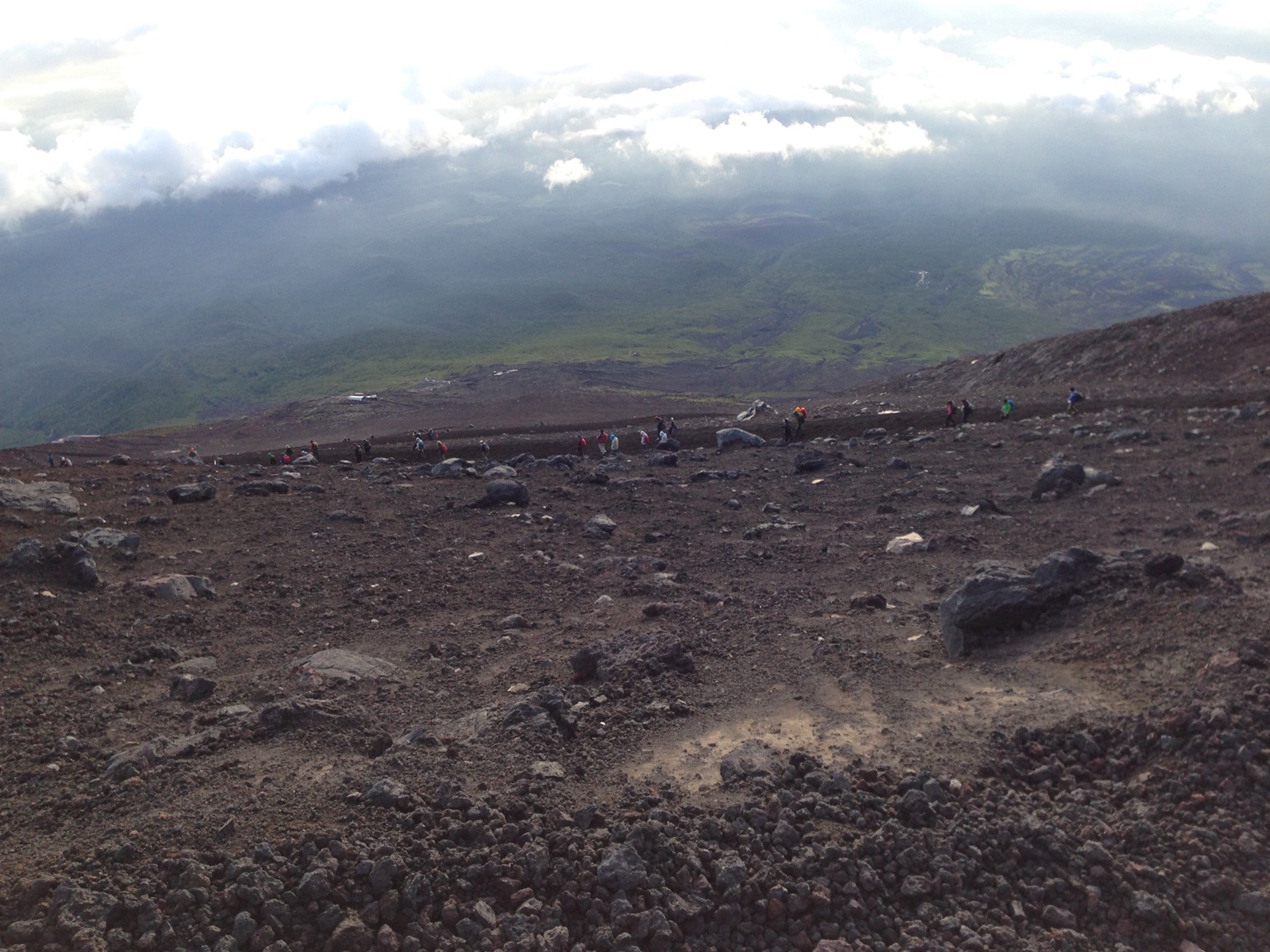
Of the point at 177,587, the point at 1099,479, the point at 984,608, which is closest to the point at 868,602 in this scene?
the point at 984,608

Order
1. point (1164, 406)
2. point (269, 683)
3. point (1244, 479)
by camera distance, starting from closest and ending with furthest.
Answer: point (269, 683)
point (1244, 479)
point (1164, 406)

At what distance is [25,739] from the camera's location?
33.8ft

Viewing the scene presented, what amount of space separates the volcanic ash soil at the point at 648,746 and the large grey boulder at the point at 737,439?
20.3 meters

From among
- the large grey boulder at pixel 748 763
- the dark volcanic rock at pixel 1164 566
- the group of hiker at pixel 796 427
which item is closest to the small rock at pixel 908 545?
the dark volcanic rock at pixel 1164 566

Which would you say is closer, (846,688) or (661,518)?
(846,688)

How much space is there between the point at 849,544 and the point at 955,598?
269 inches

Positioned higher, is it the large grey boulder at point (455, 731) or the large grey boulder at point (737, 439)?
the large grey boulder at point (455, 731)

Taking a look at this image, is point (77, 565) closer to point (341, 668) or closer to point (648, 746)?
point (341, 668)

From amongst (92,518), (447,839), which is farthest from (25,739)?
(92,518)

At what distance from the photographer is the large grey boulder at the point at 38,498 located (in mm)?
21906

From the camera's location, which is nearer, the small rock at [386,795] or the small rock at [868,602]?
the small rock at [386,795]

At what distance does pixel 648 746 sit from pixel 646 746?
21 millimetres

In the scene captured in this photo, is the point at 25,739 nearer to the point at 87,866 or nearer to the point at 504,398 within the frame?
the point at 87,866

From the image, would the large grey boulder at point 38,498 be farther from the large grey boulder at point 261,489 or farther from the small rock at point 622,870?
the small rock at point 622,870
